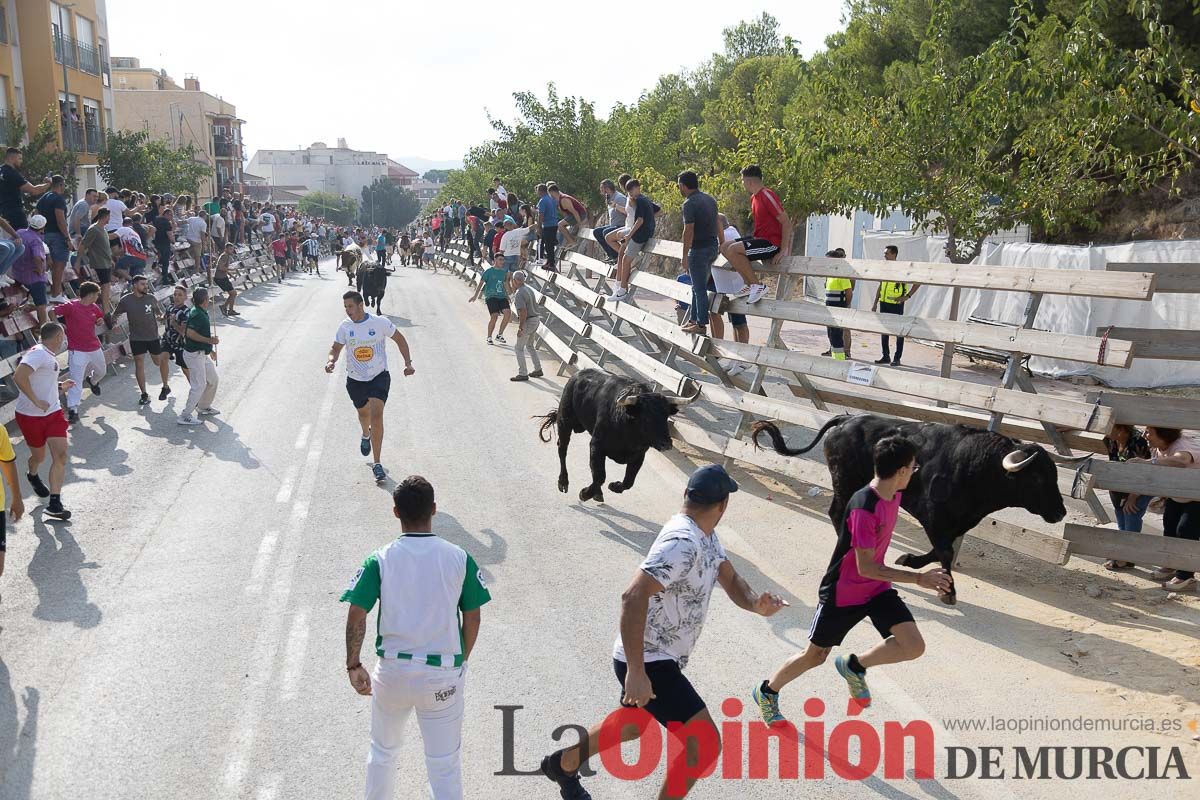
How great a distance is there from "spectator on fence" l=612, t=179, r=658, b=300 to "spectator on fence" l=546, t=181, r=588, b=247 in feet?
16.0

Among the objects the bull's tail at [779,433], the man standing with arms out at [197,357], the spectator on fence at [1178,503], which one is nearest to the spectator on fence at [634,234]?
the bull's tail at [779,433]

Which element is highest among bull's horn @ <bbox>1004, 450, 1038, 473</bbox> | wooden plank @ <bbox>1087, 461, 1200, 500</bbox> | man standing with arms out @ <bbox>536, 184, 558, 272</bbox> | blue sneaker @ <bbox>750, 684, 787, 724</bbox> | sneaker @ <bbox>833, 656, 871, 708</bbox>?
man standing with arms out @ <bbox>536, 184, 558, 272</bbox>

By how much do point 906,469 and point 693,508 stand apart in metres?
1.38

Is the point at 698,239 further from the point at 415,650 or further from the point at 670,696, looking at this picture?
the point at 415,650

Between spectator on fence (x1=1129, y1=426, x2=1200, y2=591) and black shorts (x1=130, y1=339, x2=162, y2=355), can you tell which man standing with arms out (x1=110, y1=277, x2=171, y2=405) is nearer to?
black shorts (x1=130, y1=339, x2=162, y2=355)

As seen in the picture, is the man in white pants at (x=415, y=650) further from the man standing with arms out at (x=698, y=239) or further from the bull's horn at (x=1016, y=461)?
the man standing with arms out at (x=698, y=239)

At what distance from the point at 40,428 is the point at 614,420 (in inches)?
220

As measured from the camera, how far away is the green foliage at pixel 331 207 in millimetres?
141000

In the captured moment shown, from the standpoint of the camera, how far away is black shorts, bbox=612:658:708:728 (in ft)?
14.8

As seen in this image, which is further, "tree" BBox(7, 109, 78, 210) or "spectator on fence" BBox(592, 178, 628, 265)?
"tree" BBox(7, 109, 78, 210)

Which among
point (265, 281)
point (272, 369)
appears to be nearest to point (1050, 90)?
point (272, 369)

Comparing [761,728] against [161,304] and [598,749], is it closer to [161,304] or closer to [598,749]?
[598,749]

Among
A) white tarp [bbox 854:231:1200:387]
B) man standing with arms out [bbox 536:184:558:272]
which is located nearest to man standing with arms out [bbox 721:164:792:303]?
white tarp [bbox 854:231:1200:387]

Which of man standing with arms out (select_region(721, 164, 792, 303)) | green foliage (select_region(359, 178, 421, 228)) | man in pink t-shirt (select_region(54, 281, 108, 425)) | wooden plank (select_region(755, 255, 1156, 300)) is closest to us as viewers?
wooden plank (select_region(755, 255, 1156, 300))
